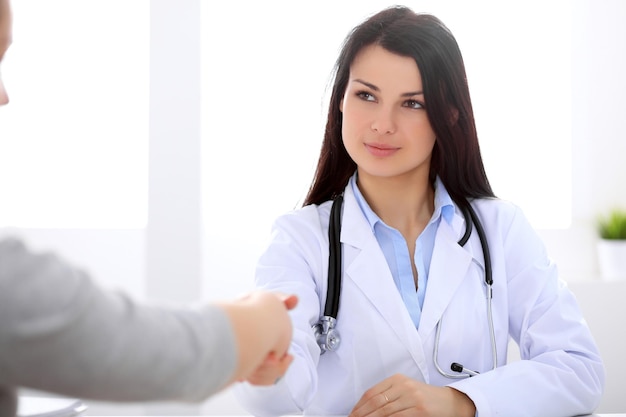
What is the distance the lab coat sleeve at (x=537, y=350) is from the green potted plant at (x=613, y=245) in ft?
6.70

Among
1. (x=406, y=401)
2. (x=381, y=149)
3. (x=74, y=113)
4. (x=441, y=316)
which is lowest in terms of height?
(x=406, y=401)

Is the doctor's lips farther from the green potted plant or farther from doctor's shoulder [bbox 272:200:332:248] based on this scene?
the green potted plant

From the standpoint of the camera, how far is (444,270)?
178 cm

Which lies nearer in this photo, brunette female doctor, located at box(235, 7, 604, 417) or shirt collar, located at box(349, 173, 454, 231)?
brunette female doctor, located at box(235, 7, 604, 417)

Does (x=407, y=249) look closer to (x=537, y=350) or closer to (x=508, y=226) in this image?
(x=508, y=226)

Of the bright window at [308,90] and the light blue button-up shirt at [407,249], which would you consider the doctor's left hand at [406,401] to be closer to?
the light blue button-up shirt at [407,249]

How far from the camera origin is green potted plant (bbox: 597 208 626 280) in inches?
145

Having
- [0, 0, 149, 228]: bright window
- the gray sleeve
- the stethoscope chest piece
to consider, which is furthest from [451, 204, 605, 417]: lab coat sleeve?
[0, 0, 149, 228]: bright window

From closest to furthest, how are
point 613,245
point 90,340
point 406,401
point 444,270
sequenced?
point 90,340, point 406,401, point 444,270, point 613,245

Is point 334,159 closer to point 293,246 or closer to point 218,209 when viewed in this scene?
point 293,246

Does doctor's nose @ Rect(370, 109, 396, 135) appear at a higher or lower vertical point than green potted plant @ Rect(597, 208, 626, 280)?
higher

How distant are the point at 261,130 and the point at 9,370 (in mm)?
3412

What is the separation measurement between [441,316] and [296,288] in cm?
36

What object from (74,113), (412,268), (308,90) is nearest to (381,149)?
(412,268)
